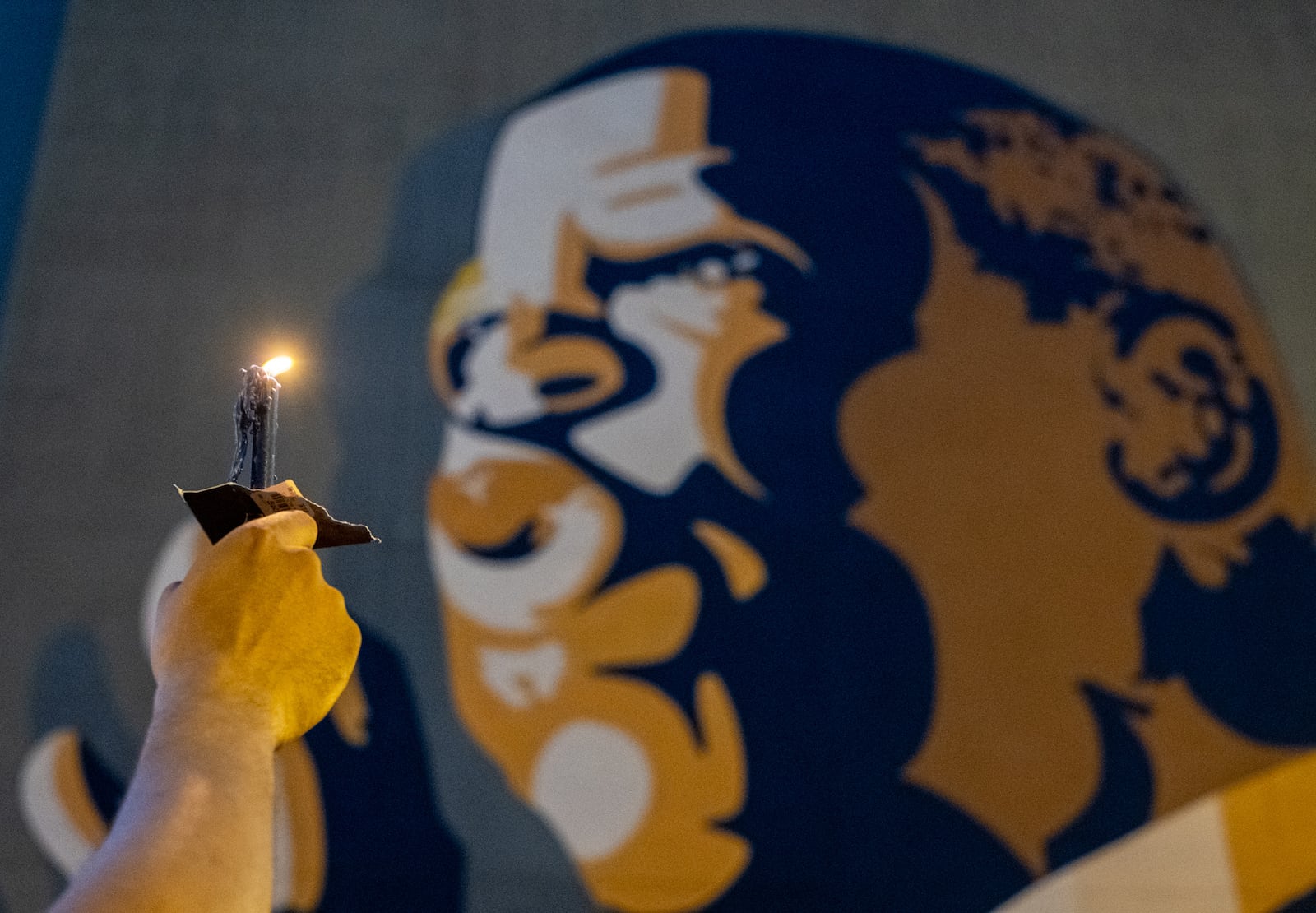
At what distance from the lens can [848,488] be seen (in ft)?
6.29

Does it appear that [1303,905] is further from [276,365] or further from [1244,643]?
[276,365]

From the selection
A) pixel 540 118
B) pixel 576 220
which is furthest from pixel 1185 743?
pixel 540 118

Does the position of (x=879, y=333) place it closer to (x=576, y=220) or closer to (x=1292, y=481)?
(x=576, y=220)

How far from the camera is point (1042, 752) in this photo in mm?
1796

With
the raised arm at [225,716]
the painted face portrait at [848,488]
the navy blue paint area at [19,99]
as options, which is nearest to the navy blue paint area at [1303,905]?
the painted face portrait at [848,488]

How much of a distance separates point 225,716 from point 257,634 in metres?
0.06

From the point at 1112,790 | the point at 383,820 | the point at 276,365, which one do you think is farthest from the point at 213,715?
the point at 1112,790

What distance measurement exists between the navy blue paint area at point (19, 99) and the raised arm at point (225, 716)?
5.22ft

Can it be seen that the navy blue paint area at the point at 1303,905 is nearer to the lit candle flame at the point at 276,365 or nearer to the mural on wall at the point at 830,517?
the mural on wall at the point at 830,517

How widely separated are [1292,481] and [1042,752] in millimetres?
880

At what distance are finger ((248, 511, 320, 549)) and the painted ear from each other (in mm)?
1216

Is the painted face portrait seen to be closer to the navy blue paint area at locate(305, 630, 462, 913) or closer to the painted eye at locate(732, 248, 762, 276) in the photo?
the painted eye at locate(732, 248, 762, 276)

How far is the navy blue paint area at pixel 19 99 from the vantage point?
1.81 m

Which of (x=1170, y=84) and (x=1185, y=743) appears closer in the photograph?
(x=1185, y=743)
